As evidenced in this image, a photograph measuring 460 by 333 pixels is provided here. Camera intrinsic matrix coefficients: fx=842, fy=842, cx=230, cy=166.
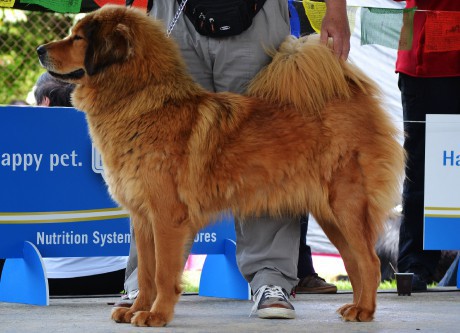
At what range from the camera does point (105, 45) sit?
3740 mm

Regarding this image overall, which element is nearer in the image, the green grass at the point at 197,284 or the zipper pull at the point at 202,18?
the zipper pull at the point at 202,18

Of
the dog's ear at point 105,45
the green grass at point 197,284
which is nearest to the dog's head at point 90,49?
the dog's ear at point 105,45

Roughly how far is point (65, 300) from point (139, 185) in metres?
1.47

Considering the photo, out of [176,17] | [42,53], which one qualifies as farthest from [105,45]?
[176,17]

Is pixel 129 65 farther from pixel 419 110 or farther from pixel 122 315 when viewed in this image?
pixel 419 110

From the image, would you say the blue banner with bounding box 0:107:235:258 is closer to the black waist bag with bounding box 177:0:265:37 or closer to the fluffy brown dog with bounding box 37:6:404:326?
the fluffy brown dog with bounding box 37:6:404:326

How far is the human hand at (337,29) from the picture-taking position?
4.20 meters

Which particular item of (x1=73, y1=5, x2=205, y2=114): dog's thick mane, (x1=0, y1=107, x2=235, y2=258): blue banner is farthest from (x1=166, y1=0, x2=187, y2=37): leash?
(x1=0, y1=107, x2=235, y2=258): blue banner

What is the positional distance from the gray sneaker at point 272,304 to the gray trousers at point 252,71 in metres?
0.07

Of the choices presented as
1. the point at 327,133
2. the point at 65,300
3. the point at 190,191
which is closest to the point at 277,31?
the point at 327,133

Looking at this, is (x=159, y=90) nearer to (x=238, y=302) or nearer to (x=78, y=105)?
(x=78, y=105)

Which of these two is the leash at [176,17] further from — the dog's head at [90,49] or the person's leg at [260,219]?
the dog's head at [90,49]

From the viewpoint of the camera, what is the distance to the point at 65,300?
4.88 m

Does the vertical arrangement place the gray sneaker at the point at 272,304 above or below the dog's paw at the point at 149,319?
below
